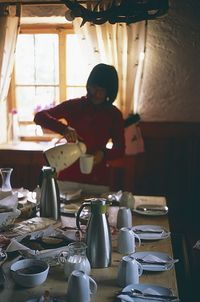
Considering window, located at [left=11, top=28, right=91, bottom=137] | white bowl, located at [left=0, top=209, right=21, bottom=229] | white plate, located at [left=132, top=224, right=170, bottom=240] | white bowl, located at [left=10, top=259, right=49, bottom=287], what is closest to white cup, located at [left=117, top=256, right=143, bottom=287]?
white bowl, located at [left=10, top=259, right=49, bottom=287]

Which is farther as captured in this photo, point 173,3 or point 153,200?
point 173,3

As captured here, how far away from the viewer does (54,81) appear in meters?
3.81

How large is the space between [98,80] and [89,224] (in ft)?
3.90

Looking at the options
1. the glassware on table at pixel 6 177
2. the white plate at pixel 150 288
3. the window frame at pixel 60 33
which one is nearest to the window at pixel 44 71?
the window frame at pixel 60 33

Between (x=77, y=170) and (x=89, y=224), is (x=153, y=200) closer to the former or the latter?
(x=77, y=170)

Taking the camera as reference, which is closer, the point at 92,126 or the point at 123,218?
the point at 123,218

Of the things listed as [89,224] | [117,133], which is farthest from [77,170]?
[89,224]

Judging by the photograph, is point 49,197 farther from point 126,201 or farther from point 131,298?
point 131,298

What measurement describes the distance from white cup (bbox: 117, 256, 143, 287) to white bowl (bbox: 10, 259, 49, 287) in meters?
0.24

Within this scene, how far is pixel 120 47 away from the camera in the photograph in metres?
3.40

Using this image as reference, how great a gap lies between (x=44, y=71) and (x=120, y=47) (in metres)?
0.78

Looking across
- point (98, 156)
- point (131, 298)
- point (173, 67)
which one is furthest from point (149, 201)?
point (173, 67)

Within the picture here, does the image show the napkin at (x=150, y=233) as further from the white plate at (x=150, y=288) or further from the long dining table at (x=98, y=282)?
the white plate at (x=150, y=288)

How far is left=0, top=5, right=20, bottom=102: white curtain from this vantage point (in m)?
3.46
